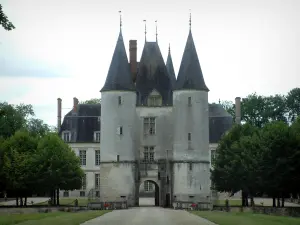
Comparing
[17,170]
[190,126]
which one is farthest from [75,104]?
[17,170]

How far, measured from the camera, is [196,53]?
71.8 meters

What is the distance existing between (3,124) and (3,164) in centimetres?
3005

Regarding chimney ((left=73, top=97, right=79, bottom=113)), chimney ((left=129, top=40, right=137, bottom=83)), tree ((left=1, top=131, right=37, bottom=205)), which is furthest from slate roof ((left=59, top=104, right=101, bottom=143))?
tree ((left=1, top=131, right=37, bottom=205))

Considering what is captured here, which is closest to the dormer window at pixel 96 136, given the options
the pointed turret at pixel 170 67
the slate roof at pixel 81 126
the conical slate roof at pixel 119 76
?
the slate roof at pixel 81 126

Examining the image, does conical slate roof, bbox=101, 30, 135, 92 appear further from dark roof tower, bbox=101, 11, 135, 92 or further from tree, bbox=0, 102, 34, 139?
tree, bbox=0, 102, 34, 139

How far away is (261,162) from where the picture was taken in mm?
60844

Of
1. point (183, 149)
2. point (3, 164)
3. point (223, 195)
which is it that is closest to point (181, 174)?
point (183, 149)

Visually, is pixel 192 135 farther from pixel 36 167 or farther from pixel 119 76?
pixel 36 167

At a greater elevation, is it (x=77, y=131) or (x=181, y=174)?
(x=77, y=131)

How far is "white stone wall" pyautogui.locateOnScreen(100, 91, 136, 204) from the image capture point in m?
70.4

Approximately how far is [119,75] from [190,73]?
716cm

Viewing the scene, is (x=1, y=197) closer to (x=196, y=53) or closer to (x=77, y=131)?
(x=77, y=131)

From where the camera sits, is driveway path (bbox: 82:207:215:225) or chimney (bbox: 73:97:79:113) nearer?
driveway path (bbox: 82:207:215:225)

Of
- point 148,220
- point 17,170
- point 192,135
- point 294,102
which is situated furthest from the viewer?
point 294,102
